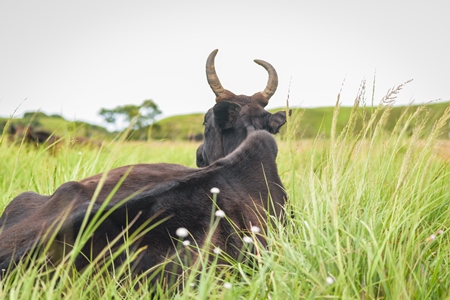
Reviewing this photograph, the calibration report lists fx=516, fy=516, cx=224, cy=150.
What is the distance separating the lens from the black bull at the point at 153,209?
2.97 metres

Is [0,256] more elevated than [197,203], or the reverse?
[197,203]

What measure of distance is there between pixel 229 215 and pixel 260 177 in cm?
64

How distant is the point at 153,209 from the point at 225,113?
256cm

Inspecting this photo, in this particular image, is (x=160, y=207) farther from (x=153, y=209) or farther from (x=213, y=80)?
(x=213, y=80)

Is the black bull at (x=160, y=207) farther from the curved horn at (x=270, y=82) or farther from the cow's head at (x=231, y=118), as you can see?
the curved horn at (x=270, y=82)

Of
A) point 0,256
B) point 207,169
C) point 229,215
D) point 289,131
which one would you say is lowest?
point 0,256

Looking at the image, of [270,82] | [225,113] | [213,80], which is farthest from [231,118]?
[270,82]

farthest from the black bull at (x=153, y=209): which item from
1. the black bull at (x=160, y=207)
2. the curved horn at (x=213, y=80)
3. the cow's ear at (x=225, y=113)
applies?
the curved horn at (x=213, y=80)

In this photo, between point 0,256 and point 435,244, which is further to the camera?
point 435,244

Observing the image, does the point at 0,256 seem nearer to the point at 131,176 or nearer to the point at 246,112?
the point at 131,176

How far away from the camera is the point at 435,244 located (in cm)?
330

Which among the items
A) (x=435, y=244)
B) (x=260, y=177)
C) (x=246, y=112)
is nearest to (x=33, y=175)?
(x=246, y=112)

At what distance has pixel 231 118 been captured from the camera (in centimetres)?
561

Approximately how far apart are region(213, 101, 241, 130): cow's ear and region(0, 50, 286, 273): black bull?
45.2 inches
